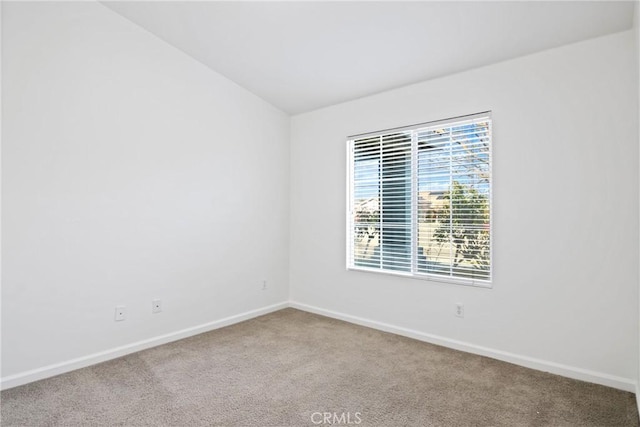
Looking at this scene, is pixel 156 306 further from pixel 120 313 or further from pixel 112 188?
pixel 112 188

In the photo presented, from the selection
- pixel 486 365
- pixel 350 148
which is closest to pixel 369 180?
pixel 350 148

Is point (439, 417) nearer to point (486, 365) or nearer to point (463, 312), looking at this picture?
point (486, 365)

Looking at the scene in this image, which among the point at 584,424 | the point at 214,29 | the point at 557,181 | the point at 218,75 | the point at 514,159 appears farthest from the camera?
the point at 218,75

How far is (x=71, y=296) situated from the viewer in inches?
110

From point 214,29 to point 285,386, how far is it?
2912mm

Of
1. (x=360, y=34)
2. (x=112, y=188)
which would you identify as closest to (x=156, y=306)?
(x=112, y=188)

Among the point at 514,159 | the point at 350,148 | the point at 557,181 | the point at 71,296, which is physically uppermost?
the point at 350,148

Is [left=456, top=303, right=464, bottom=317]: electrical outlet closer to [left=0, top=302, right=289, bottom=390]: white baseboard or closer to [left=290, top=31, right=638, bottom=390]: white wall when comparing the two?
[left=290, top=31, right=638, bottom=390]: white wall

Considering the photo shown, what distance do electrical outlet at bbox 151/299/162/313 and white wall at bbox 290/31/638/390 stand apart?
2.24 meters

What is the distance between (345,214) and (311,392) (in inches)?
81.1

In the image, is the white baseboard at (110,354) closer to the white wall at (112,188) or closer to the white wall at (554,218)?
the white wall at (112,188)

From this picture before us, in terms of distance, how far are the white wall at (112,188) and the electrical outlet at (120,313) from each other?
5 cm

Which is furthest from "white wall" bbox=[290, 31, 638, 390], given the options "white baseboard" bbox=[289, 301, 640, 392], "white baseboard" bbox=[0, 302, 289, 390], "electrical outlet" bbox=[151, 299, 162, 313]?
"electrical outlet" bbox=[151, 299, 162, 313]

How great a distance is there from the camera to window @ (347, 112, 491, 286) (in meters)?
3.11
